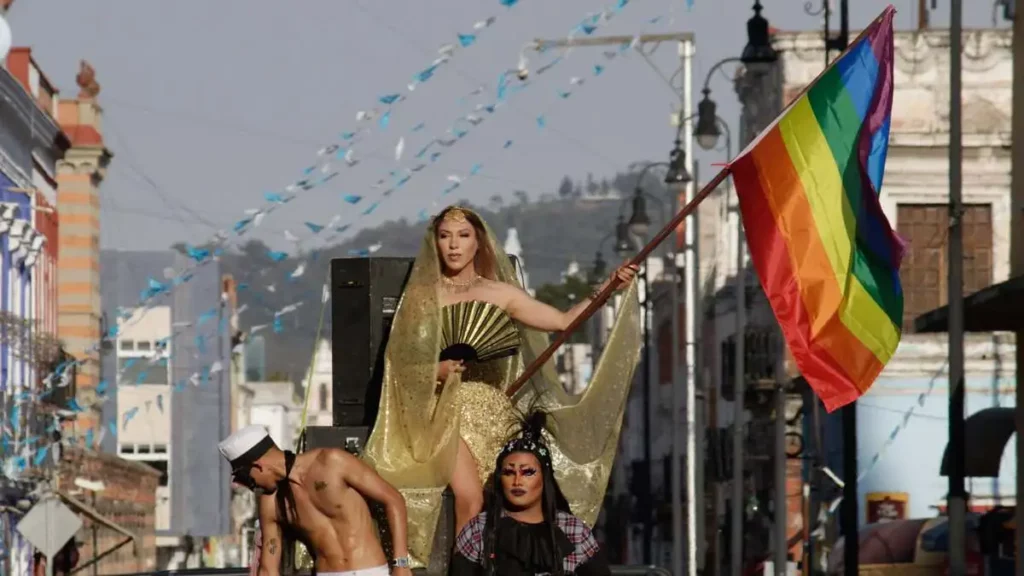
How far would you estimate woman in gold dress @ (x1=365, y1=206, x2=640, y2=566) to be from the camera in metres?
11.8

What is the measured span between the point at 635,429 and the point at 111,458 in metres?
31.9

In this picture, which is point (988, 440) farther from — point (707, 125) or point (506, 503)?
point (506, 503)

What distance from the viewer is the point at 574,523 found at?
1058 cm

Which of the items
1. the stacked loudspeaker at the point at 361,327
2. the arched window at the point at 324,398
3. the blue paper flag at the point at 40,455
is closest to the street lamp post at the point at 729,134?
the blue paper flag at the point at 40,455

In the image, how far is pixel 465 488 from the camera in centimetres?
1172

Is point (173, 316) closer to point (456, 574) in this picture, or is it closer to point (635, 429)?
point (635, 429)

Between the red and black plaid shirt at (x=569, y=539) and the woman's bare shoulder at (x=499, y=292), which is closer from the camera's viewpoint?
the red and black plaid shirt at (x=569, y=539)

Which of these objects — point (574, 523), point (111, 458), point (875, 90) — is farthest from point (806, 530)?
point (574, 523)

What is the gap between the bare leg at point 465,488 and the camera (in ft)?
38.3

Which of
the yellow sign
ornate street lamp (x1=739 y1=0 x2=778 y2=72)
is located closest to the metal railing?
ornate street lamp (x1=739 y1=0 x2=778 y2=72)

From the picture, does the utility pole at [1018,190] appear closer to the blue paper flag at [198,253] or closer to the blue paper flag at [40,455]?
the blue paper flag at [198,253]

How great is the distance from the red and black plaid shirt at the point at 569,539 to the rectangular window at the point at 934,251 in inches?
1442

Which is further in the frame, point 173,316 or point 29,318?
point 173,316

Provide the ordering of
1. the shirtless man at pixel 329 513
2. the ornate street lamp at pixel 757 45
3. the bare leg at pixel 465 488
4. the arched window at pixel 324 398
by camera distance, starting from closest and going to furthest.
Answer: the shirtless man at pixel 329 513 < the bare leg at pixel 465 488 < the ornate street lamp at pixel 757 45 < the arched window at pixel 324 398
